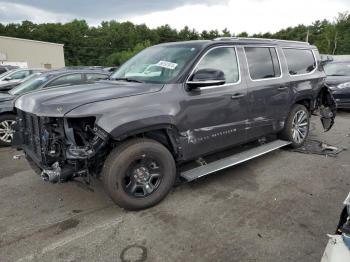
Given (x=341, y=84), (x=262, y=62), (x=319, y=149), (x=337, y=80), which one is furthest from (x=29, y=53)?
(x=319, y=149)

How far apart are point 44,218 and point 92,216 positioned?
541mm

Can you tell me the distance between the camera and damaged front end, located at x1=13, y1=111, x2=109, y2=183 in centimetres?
318

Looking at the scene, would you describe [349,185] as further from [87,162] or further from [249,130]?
[87,162]

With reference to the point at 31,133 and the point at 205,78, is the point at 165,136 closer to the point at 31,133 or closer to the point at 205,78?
the point at 205,78

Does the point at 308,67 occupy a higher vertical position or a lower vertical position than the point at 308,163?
higher

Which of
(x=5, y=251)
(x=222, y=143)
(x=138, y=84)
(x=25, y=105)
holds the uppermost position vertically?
(x=138, y=84)

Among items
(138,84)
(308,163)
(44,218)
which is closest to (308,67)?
(308,163)

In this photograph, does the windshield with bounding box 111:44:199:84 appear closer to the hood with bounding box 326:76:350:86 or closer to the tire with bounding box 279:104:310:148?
the tire with bounding box 279:104:310:148

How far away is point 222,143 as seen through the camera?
4281 mm

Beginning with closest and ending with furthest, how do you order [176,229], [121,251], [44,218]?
1. [121,251]
2. [176,229]
3. [44,218]

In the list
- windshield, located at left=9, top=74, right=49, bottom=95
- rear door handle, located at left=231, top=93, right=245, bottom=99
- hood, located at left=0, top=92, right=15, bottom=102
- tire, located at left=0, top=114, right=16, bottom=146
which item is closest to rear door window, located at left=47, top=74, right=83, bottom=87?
windshield, located at left=9, top=74, right=49, bottom=95

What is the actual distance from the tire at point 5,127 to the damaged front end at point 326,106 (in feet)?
20.3

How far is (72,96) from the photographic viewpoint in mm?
3330

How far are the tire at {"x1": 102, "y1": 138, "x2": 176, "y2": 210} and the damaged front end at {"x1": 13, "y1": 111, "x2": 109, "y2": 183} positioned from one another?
193 millimetres
